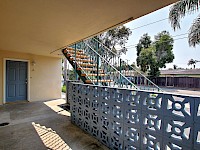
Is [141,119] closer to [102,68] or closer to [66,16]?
[66,16]

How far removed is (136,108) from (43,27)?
2590 mm

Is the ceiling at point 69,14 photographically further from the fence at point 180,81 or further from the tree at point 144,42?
the tree at point 144,42

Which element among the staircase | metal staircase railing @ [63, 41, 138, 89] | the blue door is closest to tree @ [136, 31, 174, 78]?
the staircase

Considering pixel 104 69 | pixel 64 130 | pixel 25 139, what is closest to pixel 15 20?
pixel 25 139

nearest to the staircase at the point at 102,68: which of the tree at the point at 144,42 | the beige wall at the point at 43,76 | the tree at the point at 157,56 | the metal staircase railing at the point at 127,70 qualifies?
the metal staircase railing at the point at 127,70

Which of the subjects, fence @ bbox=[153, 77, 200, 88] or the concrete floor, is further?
fence @ bbox=[153, 77, 200, 88]

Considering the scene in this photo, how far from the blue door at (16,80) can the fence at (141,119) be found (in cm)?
450

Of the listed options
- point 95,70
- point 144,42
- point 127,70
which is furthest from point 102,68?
point 144,42

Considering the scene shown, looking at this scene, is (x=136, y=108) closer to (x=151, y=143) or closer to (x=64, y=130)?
(x=151, y=143)

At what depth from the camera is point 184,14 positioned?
5.08 metres

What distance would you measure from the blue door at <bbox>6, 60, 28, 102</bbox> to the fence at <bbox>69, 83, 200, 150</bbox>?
4.50 metres

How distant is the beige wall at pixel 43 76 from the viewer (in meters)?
6.07

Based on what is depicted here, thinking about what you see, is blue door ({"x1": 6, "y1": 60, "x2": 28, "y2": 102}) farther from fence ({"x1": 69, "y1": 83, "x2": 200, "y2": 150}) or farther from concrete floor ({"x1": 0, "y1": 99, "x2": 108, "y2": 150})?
fence ({"x1": 69, "y1": 83, "x2": 200, "y2": 150})

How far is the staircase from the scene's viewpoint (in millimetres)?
4057
